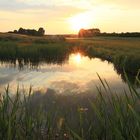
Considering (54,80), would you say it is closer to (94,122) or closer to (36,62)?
(36,62)

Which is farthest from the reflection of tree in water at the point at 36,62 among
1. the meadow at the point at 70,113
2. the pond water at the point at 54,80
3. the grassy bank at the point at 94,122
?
the grassy bank at the point at 94,122

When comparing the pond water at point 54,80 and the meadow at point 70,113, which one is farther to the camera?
the pond water at point 54,80

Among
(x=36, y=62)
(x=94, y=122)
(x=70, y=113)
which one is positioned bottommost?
(x=36, y=62)

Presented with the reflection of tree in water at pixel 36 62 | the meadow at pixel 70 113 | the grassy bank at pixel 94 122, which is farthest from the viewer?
the reflection of tree in water at pixel 36 62

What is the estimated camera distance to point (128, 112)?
3436 millimetres

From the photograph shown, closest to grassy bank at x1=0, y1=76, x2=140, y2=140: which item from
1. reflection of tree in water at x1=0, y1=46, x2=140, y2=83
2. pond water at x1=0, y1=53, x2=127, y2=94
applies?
pond water at x1=0, y1=53, x2=127, y2=94

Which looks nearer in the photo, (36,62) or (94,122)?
(94,122)

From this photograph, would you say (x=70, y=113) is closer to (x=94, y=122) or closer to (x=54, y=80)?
(x=94, y=122)

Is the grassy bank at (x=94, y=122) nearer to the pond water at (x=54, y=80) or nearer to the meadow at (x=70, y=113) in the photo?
the meadow at (x=70, y=113)

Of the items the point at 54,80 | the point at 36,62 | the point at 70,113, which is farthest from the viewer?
the point at 36,62

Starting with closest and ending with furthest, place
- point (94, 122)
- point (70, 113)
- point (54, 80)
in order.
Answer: point (94, 122) → point (70, 113) → point (54, 80)

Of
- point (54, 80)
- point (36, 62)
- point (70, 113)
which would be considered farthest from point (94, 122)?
point (36, 62)

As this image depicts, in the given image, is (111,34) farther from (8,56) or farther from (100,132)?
(100,132)

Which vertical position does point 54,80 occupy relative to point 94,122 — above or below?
below
